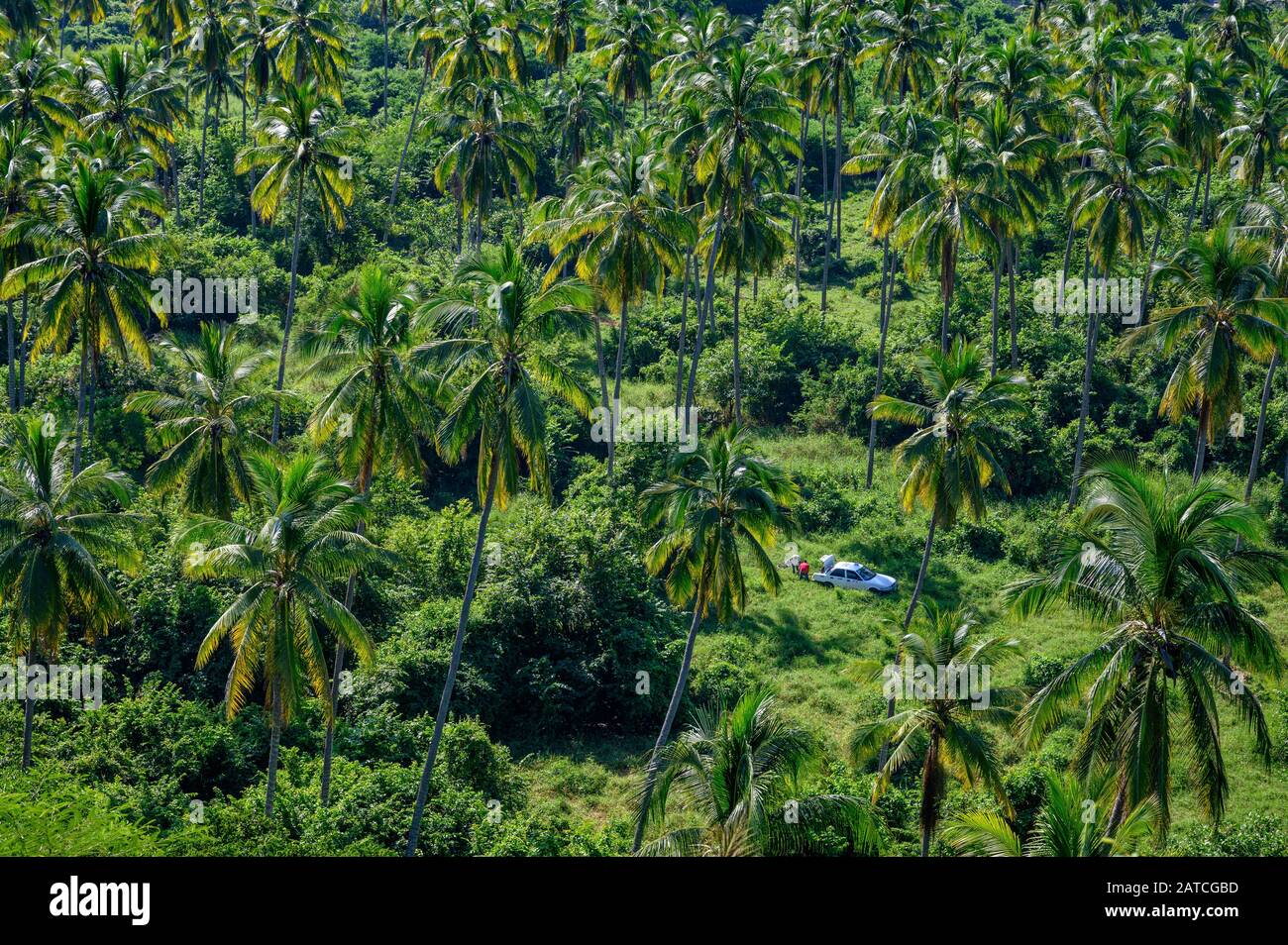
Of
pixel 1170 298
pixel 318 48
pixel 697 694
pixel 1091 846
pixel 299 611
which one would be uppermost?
pixel 318 48

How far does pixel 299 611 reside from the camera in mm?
29484

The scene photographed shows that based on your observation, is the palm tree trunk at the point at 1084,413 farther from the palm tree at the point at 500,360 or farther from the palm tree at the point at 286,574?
the palm tree at the point at 286,574

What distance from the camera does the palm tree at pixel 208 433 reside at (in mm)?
37719

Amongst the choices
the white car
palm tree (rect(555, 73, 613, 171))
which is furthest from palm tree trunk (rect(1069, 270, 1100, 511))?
palm tree (rect(555, 73, 613, 171))

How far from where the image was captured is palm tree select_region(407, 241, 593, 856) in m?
31.0

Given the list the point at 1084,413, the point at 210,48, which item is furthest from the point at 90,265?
the point at 1084,413

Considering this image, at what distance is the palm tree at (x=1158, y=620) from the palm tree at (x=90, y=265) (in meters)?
29.0

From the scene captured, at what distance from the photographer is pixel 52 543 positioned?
3173 centimetres

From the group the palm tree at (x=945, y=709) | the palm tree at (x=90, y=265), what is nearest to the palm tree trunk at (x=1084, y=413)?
the palm tree at (x=945, y=709)

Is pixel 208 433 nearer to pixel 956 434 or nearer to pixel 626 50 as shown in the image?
pixel 956 434
